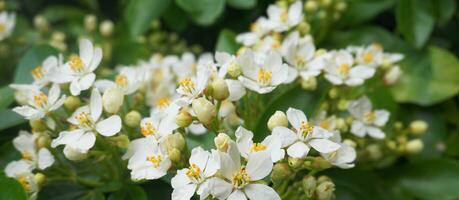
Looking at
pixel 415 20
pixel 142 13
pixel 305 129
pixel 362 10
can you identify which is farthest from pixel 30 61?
pixel 415 20

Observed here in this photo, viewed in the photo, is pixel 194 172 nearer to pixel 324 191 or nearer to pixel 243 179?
pixel 243 179

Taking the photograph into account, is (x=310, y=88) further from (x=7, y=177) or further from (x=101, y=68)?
(x=101, y=68)

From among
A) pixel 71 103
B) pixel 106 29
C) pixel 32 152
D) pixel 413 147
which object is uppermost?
pixel 71 103

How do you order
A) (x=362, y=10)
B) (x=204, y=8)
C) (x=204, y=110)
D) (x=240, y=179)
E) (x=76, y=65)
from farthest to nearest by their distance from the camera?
(x=362, y=10) → (x=204, y=8) → (x=76, y=65) → (x=204, y=110) → (x=240, y=179)

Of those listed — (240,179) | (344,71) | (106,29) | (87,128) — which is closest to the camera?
(240,179)

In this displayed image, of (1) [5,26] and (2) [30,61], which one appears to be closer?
(2) [30,61]

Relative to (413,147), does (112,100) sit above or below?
above

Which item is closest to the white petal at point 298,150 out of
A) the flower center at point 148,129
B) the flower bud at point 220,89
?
the flower bud at point 220,89

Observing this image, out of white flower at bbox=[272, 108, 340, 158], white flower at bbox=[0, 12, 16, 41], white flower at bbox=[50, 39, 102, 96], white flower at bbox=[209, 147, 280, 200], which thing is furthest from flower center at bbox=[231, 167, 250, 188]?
white flower at bbox=[0, 12, 16, 41]
